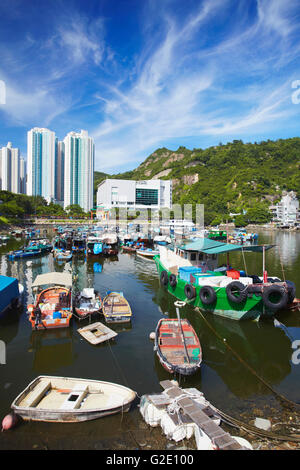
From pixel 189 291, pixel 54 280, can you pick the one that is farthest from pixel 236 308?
pixel 54 280

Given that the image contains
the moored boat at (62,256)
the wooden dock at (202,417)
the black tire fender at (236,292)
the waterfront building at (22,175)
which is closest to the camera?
the wooden dock at (202,417)

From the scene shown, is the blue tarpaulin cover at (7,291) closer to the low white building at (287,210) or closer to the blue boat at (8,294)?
the blue boat at (8,294)

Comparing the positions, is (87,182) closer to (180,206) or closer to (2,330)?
(180,206)

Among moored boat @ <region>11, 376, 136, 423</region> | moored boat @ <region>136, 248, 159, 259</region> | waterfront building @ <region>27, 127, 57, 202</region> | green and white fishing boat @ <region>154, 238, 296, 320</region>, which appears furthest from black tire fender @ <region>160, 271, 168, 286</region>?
waterfront building @ <region>27, 127, 57, 202</region>

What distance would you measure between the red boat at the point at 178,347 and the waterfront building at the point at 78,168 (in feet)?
400

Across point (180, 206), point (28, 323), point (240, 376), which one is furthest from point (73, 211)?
point (240, 376)

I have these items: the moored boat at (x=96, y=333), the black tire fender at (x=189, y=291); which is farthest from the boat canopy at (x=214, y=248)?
the moored boat at (x=96, y=333)

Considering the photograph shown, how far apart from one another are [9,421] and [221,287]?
10.7m

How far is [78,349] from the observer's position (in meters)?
11.5

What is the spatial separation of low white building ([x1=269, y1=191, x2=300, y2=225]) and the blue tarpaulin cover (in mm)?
107641

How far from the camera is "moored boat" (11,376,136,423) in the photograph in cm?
713

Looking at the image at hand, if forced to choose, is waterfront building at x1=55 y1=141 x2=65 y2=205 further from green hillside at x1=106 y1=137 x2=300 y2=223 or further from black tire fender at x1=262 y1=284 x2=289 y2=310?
black tire fender at x1=262 y1=284 x2=289 y2=310

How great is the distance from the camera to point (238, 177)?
133125mm

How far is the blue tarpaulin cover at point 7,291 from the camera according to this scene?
1412cm
